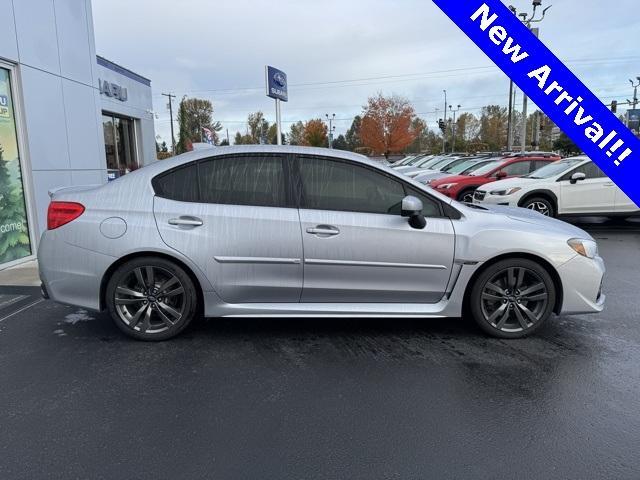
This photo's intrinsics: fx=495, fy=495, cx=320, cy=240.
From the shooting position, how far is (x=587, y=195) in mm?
10539

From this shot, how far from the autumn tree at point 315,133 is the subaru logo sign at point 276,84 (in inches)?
2514

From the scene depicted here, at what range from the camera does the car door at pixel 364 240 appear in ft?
13.4

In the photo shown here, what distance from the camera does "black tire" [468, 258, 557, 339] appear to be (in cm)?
421

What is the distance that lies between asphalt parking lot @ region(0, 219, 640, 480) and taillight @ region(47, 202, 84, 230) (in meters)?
1.05

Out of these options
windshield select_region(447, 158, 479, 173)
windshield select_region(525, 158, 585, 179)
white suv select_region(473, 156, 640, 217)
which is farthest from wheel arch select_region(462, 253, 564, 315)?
windshield select_region(447, 158, 479, 173)

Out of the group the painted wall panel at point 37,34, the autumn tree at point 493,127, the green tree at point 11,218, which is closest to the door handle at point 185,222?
→ the green tree at point 11,218

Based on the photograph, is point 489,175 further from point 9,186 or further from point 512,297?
point 9,186

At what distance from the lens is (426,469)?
2.59m

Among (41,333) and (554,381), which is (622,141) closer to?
(554,381)

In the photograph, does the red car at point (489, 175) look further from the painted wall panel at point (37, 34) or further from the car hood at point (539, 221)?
the painted wall panel at point (37, 34)

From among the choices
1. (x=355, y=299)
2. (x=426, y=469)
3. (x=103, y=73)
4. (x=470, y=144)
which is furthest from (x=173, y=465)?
(x=470, y=144)

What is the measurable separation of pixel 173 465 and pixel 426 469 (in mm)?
1330

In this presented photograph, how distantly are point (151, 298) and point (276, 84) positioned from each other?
9877 mm

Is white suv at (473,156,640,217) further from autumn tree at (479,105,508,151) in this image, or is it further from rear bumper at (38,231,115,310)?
autumn tree at (479,105,508,151)
